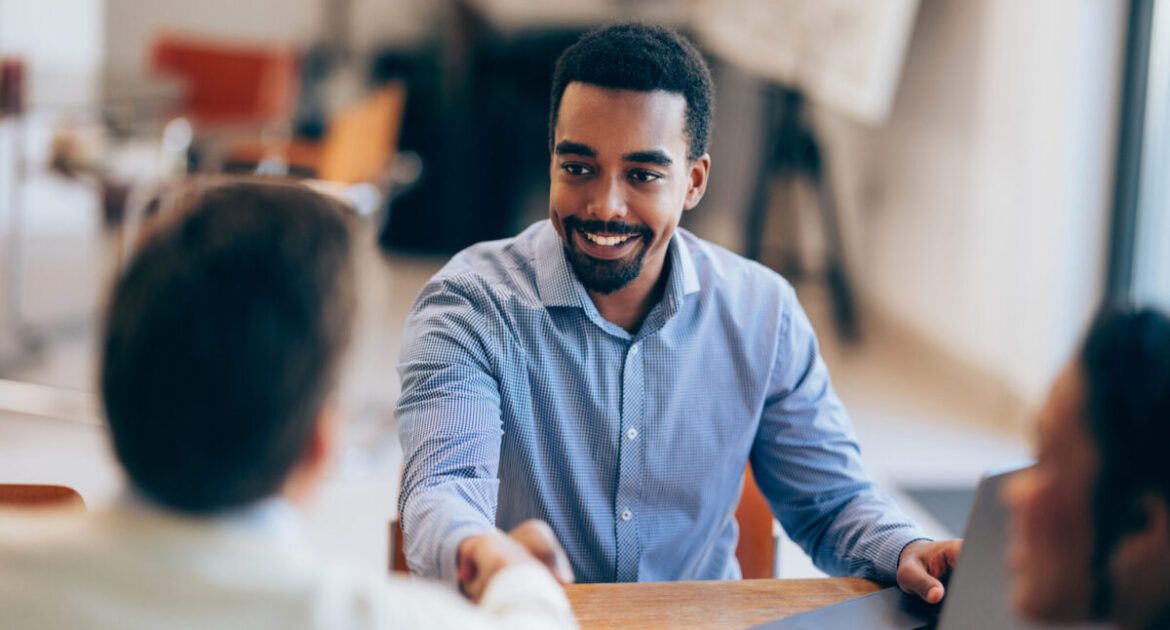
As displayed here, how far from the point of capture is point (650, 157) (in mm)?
1513

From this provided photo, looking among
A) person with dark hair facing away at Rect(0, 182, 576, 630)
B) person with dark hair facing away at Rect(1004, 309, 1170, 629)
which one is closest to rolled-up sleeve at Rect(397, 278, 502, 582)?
person with dark hair facing away at Rect(0, 182, 576, 630)

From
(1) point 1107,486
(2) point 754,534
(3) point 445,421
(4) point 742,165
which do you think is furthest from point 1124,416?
(4) point 742,165

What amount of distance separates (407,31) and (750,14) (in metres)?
2.31

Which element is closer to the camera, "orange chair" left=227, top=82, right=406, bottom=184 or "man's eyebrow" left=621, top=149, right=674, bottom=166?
"man's eyebrow" left=621, top=149, right=674, bottom=166

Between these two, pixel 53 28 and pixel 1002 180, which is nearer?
pixel 1002 180

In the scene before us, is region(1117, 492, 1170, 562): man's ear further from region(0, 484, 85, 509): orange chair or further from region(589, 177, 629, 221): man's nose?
region(0, 484, 85, 509): orange chair

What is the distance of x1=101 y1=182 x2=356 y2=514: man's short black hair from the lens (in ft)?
2.46

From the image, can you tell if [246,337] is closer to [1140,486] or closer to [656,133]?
[1140,486]

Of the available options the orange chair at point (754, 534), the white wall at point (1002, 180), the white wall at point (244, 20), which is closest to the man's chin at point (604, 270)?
the orange chair at point (754, 534)

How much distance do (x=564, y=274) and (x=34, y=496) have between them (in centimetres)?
62

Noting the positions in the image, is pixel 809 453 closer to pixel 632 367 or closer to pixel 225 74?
pixel 632 367

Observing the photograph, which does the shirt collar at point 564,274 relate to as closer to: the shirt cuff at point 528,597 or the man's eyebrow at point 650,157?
the man's eyebrow at point 650,157

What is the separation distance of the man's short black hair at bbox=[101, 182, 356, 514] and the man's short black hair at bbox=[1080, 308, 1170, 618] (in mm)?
453

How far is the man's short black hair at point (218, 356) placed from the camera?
0.75m
